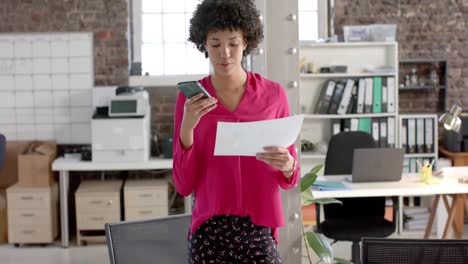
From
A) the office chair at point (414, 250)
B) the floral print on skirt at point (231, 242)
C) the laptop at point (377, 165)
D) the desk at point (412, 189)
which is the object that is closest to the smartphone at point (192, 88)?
the floral print on skirt at point (231, 242)

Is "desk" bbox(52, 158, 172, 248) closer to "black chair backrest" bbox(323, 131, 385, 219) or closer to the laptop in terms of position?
"black chair backrest" bbox(323, 131, 385, 219)

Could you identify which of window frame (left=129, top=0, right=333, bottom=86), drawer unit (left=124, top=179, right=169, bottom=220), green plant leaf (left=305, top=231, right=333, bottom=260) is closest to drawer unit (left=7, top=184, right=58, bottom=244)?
drawer unit (left=124, top=179, right=169, bottom=220)

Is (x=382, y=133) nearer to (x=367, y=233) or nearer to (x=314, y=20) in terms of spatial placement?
(x=314, y=20)

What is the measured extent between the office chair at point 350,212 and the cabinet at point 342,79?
129 centimetres

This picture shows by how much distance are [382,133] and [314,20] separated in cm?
127

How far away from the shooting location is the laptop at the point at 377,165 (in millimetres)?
4293

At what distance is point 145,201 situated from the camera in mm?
5895

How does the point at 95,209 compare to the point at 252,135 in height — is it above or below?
below

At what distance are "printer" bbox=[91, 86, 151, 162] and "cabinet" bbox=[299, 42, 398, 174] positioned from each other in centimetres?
144

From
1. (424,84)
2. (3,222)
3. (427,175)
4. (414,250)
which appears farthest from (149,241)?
(424,84)

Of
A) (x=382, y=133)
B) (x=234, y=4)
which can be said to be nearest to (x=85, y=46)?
(x=382, y=133)

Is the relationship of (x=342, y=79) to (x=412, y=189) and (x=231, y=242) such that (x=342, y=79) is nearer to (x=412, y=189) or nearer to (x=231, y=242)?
(x=412, y=189)

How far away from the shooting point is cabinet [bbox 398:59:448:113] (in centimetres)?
646

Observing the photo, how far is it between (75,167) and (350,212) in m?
2.33
